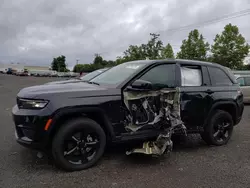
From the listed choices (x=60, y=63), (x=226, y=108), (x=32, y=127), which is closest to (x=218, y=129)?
(x=226, y=108)

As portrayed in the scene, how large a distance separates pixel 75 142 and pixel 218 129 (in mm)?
3098

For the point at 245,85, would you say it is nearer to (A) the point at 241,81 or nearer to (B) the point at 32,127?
(A) the point at 241,81

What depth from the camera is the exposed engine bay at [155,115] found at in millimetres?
3670

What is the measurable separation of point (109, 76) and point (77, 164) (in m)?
1.73

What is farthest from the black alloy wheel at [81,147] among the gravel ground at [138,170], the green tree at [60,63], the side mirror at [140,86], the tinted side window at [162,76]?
the green tree at [60,63]

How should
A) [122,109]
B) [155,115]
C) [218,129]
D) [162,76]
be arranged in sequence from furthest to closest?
1. [218,129]
2. [162,76]
3. [155,115]
4. [122,109]

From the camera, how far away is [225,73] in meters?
4.98

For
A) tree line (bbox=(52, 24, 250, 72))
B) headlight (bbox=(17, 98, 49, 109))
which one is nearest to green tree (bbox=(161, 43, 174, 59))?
tree line (bbox=(52, 24, 250, 72))

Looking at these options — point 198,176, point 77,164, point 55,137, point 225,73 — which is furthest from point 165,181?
point 225,73

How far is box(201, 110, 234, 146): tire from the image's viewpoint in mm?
4598

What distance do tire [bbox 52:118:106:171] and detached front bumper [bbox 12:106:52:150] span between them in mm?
177

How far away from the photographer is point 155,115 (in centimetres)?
384

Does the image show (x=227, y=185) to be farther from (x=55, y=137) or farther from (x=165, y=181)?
(x=55, y=137)

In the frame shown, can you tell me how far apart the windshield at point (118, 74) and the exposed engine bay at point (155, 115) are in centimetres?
38
